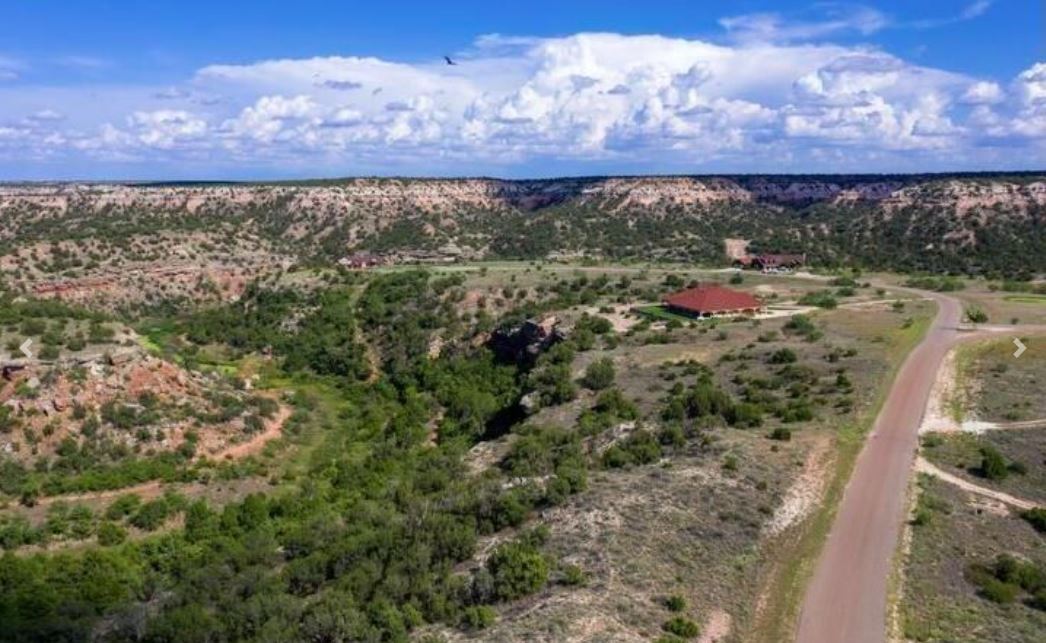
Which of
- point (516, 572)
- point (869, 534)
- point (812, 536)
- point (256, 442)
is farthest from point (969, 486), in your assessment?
point (256, 442)

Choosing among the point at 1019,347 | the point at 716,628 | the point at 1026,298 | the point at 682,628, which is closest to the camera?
the point at 682,628

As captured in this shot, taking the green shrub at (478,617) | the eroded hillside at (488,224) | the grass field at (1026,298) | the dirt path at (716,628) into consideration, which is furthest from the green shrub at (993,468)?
the eroded hillside at (488,224)

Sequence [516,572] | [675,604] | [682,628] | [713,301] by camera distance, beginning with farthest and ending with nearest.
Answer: [713,301], [516,572], [675,604], [682,628]

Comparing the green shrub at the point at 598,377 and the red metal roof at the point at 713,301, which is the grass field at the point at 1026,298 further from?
the green shrub at the point at 598,377

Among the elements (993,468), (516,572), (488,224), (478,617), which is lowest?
(478,617)

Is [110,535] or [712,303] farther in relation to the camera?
[712,303]

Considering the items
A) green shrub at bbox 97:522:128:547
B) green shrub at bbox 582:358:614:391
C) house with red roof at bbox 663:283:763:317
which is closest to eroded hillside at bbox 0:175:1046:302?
house with red roof at bbox 663:283:763:317

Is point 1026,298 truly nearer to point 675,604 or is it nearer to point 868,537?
point 868,537

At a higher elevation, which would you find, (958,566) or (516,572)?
(516,572)

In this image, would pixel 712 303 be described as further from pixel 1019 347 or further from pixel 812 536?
pixel 812 536
